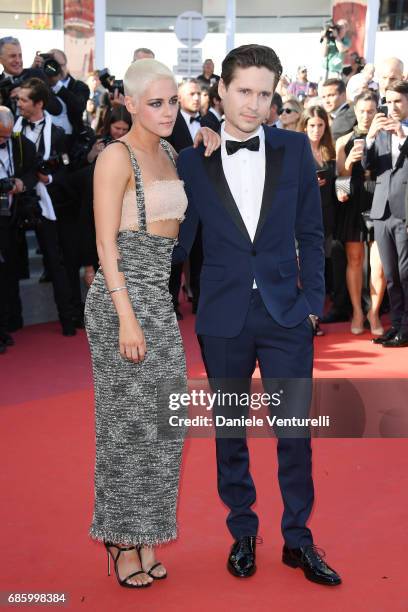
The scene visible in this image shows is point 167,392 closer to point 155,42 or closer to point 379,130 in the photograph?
point 379,130

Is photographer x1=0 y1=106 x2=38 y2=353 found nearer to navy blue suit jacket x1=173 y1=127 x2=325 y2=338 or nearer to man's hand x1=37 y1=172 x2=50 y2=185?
man's hand x1=37 y1=172 x2=50 y2=185

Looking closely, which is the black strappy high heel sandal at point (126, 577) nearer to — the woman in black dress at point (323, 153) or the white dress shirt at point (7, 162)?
the white dress shirt at point (7, 162)

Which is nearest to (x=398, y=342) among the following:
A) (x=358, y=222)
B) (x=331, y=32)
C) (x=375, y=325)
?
(x=375, y=325)

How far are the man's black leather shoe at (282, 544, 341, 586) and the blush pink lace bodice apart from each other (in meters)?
1.24

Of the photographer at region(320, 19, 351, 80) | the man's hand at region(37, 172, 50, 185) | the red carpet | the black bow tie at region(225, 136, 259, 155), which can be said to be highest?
the photographer at region(320, 19, 351, 80)

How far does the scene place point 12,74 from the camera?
7.60 metres

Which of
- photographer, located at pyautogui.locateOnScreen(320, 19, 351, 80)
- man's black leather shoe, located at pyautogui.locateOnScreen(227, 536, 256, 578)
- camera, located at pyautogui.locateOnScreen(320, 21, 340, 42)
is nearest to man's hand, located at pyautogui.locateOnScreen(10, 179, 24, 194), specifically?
man's black leather shoe, located at pyautogui.locateOnScreen(227, 536, 256, 578)

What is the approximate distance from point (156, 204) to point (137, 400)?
0.66 meters

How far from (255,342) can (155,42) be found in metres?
21.4

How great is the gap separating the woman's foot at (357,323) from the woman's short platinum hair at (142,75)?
4.51 meters

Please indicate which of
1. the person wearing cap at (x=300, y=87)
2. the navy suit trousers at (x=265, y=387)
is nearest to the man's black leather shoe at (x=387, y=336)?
the navy suit trousers at (x=265, y=387)

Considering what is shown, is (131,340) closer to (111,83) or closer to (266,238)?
(266,238)

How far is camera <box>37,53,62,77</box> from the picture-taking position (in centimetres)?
794

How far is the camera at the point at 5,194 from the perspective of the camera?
6293 millimetres
